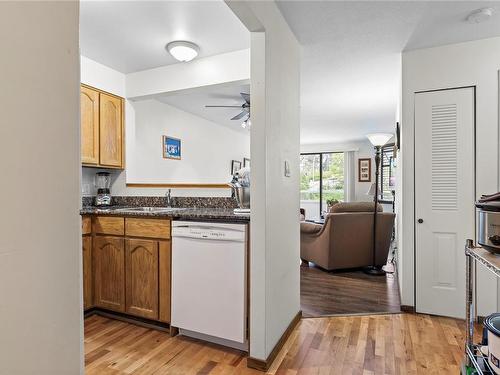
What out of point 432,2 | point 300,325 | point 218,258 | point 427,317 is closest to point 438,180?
point 427,317

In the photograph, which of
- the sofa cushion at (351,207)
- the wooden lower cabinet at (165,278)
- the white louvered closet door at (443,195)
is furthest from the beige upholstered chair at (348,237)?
the wooden lower cabinet at (165,278)

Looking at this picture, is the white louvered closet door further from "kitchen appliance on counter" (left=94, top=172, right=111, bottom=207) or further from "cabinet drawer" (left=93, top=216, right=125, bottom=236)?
"kitchen appliance on counter" (left=94, top=172, right=111, bottom=207)

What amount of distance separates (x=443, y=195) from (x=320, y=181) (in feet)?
18.5

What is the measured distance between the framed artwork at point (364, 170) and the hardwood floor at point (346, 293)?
4.27 m

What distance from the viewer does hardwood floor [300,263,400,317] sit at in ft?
9.14

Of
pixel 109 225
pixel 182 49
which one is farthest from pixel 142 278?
pixel 182 49

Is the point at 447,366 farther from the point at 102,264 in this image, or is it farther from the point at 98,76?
the point at 98,76

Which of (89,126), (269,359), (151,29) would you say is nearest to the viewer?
(269,359)

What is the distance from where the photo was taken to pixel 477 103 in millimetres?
2529

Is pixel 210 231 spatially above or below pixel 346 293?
above

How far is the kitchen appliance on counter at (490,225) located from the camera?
1232 mm

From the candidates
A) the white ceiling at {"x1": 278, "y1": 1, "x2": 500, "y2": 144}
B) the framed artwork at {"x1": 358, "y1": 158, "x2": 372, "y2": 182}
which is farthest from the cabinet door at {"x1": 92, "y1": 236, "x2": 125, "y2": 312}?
the framed artwork at {"x1": 358, "y1": 158, "x2": 372, "y2": 182}

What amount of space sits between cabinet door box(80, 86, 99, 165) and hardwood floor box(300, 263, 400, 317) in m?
2.45

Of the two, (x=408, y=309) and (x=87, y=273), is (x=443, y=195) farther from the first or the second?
(x=87, y=273)
